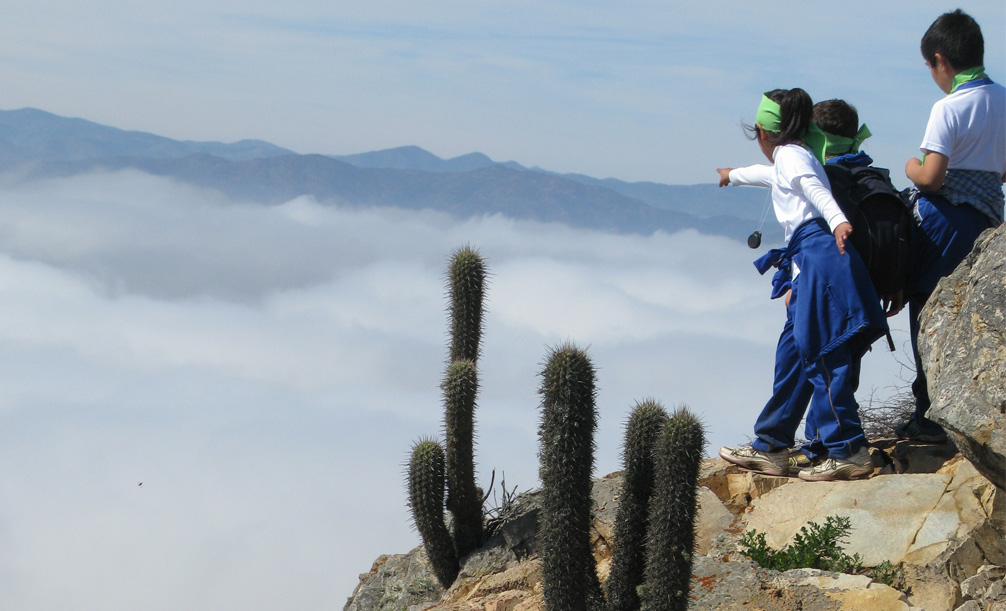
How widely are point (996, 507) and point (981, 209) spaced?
182cm

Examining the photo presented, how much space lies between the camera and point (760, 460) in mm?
6062

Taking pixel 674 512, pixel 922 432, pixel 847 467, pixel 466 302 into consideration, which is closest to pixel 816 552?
pixel 847 467

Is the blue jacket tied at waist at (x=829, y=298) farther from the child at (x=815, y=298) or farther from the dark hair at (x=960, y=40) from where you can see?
the dark hair at (x=960, y=40)

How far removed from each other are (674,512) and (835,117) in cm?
278

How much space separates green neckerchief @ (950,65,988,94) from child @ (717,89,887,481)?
0.79m

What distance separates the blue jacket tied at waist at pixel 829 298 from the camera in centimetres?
537

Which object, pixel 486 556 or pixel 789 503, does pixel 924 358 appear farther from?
pixel 486 556

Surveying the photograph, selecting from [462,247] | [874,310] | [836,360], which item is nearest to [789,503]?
[836,360]

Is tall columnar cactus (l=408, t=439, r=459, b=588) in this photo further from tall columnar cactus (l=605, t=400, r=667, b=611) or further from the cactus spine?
tall columnar cactus (l=605, t=400, r=667, b=611)

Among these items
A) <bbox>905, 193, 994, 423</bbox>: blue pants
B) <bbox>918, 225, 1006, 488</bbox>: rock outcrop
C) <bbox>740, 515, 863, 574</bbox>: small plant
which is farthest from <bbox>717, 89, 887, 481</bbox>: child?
<bbox>918, 225, 1006, 488</bbox>: rock outcrop

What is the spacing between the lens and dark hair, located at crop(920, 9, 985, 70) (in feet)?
17.3

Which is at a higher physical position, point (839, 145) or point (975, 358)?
point (839, 145)

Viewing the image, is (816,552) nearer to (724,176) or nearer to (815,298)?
(815,298)

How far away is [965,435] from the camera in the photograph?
13.3 ft
